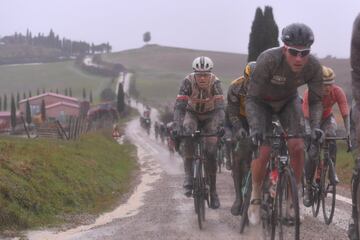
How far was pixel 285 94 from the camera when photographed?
694cm

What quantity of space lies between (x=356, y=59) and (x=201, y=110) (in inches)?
193

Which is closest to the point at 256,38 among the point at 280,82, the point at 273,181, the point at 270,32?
the point at 270,32

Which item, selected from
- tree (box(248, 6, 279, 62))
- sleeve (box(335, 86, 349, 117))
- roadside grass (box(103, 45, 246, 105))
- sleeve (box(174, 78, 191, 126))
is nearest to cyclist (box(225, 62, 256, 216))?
sleeve (box(174, 78, 191, 126))

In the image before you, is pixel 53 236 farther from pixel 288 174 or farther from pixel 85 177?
pixel 85 177

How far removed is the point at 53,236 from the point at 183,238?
7.12 feet

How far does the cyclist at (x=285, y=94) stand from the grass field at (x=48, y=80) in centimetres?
13261

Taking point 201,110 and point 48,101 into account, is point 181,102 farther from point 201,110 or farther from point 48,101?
point 48,101

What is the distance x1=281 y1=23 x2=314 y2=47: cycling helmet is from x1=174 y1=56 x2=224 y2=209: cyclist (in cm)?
340

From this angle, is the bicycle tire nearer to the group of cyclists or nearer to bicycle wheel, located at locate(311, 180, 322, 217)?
the group of cyclists

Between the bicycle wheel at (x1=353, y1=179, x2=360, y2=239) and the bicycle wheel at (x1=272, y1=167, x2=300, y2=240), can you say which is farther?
the bicycle wheel at (x1=272, y1=167, x2=300, y2=240)

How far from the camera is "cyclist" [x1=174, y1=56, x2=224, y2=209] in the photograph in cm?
964

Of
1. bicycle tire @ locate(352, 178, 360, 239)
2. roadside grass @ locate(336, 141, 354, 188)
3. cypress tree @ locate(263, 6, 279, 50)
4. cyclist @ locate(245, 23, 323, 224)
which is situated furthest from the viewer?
cypress tree @ locate(263, 6, 279, 50)

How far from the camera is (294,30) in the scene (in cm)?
618

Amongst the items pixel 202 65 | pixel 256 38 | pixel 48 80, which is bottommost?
pixel 48 80
